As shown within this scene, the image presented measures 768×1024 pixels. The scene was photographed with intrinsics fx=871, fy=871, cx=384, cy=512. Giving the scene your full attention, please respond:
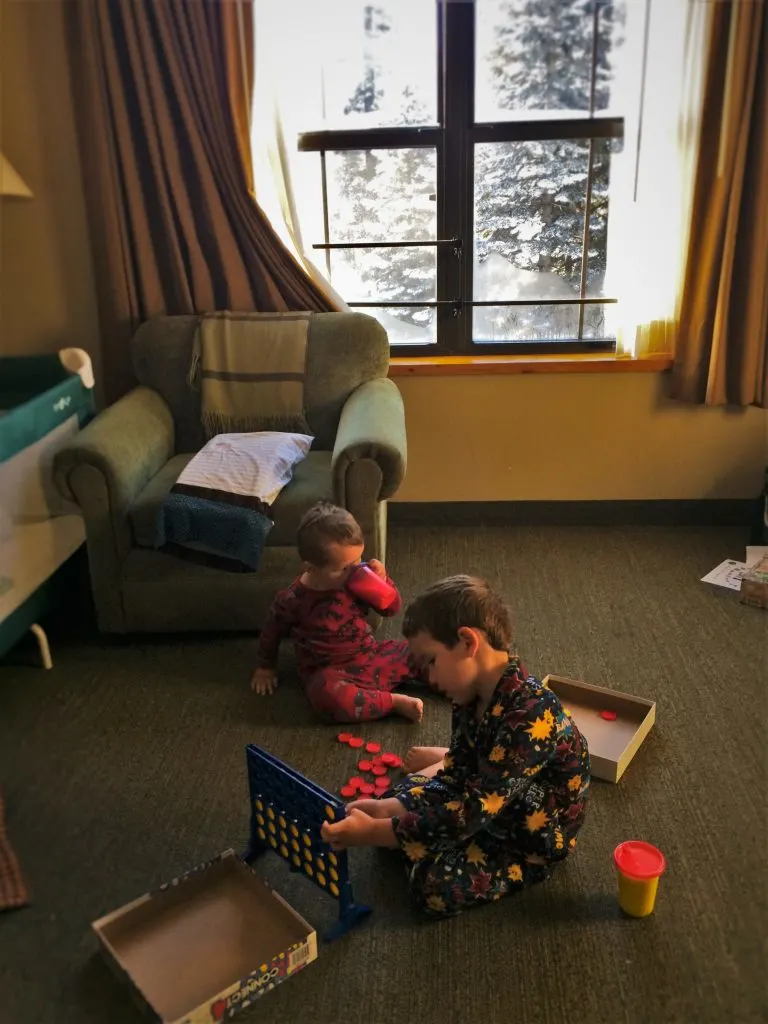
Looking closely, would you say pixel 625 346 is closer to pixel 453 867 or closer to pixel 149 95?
pixel 149 95

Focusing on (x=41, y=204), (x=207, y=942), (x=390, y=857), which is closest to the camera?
(x=207, y=942)

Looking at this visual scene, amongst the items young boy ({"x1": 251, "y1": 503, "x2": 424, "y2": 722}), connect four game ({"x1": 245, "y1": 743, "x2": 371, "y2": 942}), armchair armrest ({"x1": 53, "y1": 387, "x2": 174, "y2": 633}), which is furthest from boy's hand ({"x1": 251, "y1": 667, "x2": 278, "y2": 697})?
connect four game ({"x1": 245, "y1": 743, "x2": 371, "y2": 942})

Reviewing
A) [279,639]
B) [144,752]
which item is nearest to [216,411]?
[279,639]

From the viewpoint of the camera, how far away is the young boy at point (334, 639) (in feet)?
7.00

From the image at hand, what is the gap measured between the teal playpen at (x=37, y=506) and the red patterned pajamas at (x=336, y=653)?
68 centimetres

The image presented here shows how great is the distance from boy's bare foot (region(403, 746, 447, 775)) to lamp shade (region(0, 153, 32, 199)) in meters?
2.29

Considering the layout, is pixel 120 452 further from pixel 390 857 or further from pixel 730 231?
pixel 730 231

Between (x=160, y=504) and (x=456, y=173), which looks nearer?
(x=160, y=504)

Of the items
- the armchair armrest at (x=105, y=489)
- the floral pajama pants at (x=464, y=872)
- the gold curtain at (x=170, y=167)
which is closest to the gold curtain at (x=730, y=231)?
the gold curtain at (x=170, y=167)

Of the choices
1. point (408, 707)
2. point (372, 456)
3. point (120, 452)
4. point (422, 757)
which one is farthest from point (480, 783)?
point (120, 452)

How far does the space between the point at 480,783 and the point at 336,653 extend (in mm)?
834

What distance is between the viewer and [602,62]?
304 cm

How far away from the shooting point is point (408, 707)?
2166 mm

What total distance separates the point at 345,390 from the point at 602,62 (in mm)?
1466
